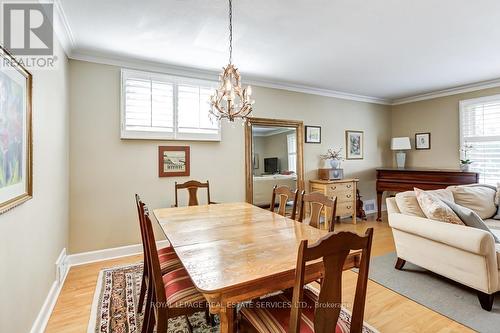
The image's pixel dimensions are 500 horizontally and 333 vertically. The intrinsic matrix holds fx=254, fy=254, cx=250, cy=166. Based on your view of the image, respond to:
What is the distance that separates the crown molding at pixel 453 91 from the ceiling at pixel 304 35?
0.53 meters

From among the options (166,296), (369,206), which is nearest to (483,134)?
(369,206)

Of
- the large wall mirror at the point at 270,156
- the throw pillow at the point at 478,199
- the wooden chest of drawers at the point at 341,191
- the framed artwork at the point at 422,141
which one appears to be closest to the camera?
the throw pillow at the point at 478,199

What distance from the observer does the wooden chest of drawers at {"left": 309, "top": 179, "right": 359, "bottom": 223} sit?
449 centimetres

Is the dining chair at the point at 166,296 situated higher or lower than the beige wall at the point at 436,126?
lower

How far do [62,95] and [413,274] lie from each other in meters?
4.18

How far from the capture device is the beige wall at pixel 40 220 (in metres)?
1.43

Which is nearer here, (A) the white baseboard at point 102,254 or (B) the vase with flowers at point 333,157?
(A) the white baseboard at point 102,254

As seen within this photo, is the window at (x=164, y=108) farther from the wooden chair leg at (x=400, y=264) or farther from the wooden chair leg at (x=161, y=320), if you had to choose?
the wooden chair leg at (x=400, y=264)

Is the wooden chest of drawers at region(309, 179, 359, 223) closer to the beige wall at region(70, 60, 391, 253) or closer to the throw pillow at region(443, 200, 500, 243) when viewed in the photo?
the beige wall at region(70, 60, 391, 253)

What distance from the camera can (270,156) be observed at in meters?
4.34

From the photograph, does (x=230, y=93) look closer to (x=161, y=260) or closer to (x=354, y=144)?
(x=161, y=260)

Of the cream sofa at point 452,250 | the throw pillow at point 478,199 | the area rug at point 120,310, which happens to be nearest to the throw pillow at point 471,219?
the cream sofa at point 452,250

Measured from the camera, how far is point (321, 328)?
1.04 m

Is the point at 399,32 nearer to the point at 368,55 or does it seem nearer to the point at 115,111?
the point at 368,55
